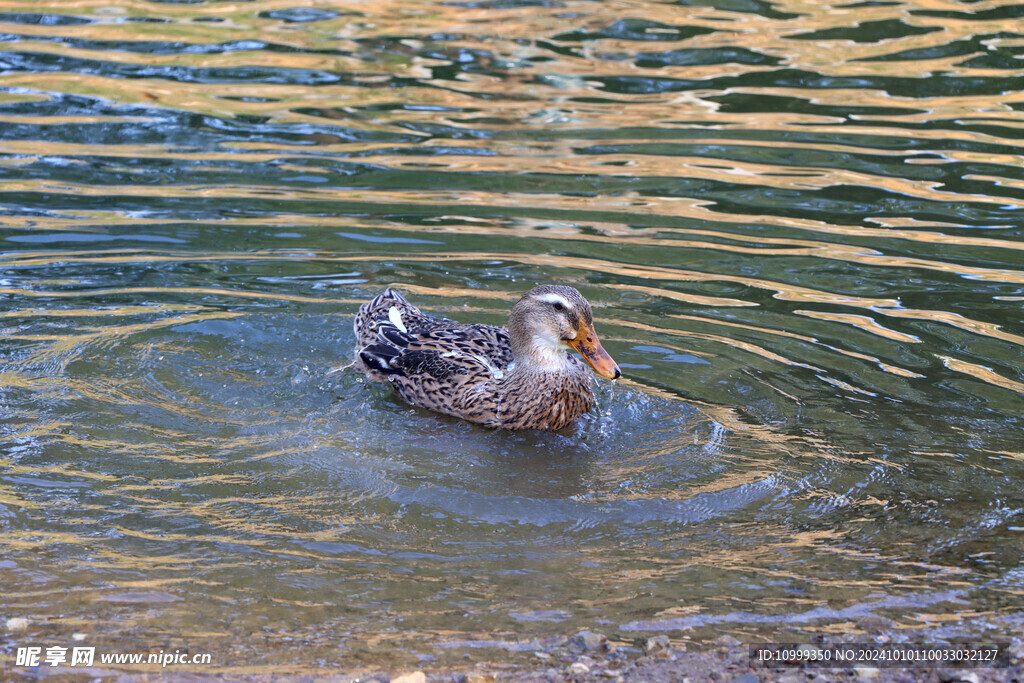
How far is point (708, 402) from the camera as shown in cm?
804

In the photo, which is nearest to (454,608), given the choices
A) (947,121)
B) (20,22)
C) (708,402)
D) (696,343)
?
(708,402)

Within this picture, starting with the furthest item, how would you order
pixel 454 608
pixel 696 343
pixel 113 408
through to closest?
pixel 696 343, pixel 113 408, pixel 454 608

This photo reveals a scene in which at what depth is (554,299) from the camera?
7.77 metres

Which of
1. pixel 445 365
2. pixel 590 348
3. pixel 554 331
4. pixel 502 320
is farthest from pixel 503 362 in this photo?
pixel 502 320

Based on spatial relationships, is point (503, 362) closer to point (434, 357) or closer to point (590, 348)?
point (434, 357)

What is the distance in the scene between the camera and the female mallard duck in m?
7.84

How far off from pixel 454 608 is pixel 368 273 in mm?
5241

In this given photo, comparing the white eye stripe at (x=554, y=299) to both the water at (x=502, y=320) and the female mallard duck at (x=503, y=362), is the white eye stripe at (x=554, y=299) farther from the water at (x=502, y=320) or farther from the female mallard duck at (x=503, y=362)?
the water at (x=502, y=320)

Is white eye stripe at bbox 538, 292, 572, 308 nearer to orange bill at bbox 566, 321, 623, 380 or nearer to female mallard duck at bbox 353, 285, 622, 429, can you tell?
female mallard duck at bbox 353, 285, 622, 429

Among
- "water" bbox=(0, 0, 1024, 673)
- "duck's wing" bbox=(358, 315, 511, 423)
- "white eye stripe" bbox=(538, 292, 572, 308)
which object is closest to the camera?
"water" bbox=(0, 0, 1024, 673)

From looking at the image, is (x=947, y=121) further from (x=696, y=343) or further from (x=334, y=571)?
(x=334, y=571)

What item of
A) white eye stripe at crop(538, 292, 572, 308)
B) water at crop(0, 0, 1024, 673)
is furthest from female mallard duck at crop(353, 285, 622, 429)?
water at crop(0, 0, 1024, 673)

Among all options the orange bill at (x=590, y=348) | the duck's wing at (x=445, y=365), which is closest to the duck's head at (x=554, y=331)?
the orange bill at (x=590, y=348)

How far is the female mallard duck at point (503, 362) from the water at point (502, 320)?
0.22 meters
